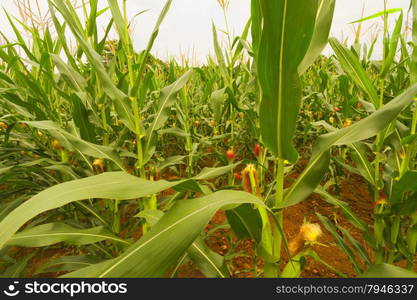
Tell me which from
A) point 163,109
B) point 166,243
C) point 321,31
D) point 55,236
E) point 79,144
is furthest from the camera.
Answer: point 163,109

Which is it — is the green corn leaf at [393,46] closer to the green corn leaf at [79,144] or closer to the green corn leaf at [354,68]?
the green corn leaf at [354,68]

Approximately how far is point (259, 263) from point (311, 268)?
0.27m

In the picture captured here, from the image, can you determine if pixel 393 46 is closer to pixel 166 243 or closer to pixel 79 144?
pixel 166 243

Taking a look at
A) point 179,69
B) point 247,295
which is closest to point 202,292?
point 247,295

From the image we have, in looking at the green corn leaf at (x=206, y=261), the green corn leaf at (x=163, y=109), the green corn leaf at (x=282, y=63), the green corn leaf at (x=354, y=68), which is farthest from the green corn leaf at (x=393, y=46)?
the green corn leaf at (x=206, y=261)

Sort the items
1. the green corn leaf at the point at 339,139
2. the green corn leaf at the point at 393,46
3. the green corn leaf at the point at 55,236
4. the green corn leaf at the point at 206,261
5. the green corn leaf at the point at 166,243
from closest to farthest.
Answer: the green corn leaf at the point at 166,243, the green corn leaf at the point at 339,139, the green corn leaf at the point at 55,236, the green corn leaf at the point at 206,261, the green corn leaf at the point at 393,46

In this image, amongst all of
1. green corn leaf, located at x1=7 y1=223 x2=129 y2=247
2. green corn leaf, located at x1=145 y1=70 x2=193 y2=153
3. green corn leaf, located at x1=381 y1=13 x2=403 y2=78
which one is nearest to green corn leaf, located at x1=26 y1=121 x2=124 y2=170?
green corn leaf, located at x1=145 y1=70 x2=193 y2=153

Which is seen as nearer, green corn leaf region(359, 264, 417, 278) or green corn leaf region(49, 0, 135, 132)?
green corn leaf region(359, 264, 417, 278)

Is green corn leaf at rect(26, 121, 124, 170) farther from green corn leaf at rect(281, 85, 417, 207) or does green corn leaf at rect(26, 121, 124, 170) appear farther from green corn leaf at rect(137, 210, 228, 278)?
green corn leaf at rect(281, 85, 417, 207)

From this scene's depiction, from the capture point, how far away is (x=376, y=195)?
3.12 feet

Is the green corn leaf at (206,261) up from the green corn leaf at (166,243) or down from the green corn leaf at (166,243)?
down

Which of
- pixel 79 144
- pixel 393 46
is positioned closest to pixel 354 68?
pixel 393 46

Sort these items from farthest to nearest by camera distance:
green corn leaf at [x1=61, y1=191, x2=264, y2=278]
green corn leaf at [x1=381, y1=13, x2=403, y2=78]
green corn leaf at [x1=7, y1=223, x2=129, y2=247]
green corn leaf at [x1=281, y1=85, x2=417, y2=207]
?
green corn leaf at [x1=381, y1=13, x2=403, y2=78] → green corn leaf at [x1=7, y1=223, x2=129, y2=247] → green corn leaf at [x1=281, y1=85, x2=417, y2=207] → green corn leaf at [x1=61, y1=191, x2=264, y2=278]

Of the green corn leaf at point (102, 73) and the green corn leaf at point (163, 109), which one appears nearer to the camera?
the green corn leaf at point (102, 73)
